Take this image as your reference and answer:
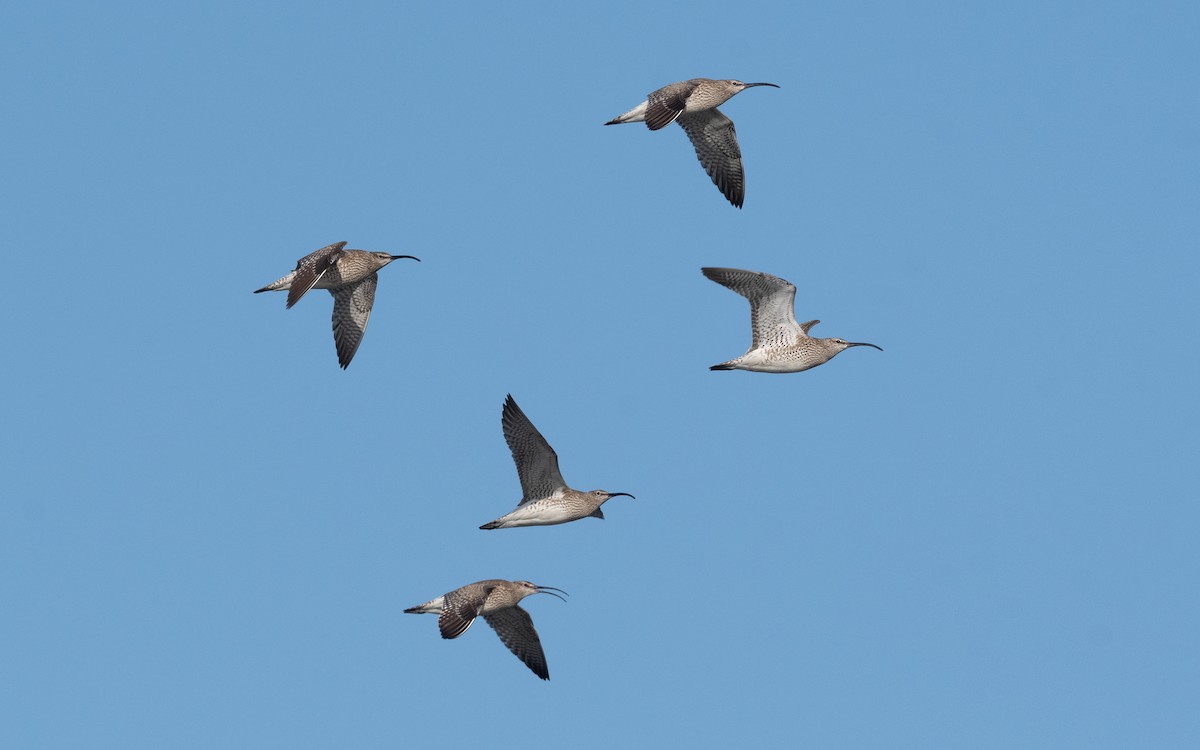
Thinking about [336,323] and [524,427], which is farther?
[336,323]

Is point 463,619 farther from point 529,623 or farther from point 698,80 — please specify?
point 698,80

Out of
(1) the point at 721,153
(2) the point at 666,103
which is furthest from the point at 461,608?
(1) the point at 721,153

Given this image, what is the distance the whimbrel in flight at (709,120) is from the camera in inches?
997

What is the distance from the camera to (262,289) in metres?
25.9

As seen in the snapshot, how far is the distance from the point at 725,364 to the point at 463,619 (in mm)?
5488

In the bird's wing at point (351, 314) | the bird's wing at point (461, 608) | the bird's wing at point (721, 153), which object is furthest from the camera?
the bird's wing at point (351, 314)

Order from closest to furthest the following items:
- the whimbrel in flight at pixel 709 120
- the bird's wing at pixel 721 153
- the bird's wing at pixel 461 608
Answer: the bird's wing at pixel 461 608 < the whimbrel in flight at pixel 709 120 < the bird's wing at pixel 721 153

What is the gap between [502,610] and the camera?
80.3 ft

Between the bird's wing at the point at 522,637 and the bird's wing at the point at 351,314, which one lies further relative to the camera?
the bird's wing at the point at 351,314

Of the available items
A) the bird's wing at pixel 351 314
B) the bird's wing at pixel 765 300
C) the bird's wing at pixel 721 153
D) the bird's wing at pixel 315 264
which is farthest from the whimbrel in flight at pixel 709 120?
the bird's wing at pixel 351 314

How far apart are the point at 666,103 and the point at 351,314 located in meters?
6.22

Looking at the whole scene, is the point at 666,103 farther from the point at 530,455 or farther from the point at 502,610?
the point at 502,610

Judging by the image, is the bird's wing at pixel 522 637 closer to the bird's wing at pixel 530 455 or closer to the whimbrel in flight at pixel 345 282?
the bird's wing at pixel 530 455

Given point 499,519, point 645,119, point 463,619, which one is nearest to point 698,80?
point 645,119
